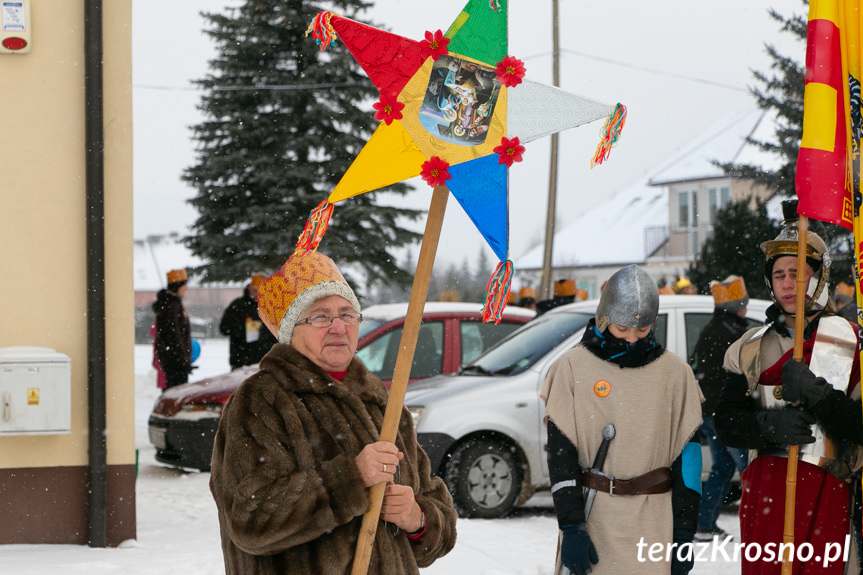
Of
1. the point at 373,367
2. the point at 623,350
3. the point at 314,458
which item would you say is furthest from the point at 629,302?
the point at 373,367

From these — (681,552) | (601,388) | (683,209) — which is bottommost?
(681,552)

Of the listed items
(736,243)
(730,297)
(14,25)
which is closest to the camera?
(14,25)

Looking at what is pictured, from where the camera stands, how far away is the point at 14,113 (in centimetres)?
621

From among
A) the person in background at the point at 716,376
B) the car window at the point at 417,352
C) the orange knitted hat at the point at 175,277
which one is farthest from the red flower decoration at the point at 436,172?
the orange knitted hat at the point at 175,277

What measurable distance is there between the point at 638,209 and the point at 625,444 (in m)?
47.4

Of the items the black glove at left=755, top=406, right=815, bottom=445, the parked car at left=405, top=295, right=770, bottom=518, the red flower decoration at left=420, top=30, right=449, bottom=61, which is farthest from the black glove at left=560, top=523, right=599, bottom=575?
the parked car at left=405, top=295, right=770, bottom=518

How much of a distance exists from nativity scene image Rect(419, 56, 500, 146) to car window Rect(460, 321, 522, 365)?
656 centimetres

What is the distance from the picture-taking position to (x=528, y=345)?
834cm

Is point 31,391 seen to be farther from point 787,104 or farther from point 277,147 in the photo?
point 787,104

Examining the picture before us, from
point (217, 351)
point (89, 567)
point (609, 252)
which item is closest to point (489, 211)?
point (89, 567)

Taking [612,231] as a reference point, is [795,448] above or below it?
below

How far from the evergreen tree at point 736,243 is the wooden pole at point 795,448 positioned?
23393 mm

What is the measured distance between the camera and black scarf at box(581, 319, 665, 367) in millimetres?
3912

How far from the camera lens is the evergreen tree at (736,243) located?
26.8 meters
